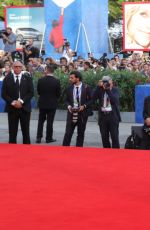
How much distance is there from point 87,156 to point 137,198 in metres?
3.62

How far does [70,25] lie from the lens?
29203mm

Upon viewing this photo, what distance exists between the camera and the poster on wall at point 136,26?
27453mm

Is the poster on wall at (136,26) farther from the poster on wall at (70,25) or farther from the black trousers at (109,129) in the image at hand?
the black trousers at (109,129)

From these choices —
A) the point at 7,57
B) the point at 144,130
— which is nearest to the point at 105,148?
the point at 144,130

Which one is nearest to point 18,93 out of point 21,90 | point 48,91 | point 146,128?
point 21,90

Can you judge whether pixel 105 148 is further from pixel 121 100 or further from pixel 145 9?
pixel 145 9

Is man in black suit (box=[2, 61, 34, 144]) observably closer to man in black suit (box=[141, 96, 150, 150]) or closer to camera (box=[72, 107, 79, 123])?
camera (box=[72, 107, 79, 123])

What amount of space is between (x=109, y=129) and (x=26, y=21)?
1927 centimetres

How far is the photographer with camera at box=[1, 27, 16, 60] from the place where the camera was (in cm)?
2569

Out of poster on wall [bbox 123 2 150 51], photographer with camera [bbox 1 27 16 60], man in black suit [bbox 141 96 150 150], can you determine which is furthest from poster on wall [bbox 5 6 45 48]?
man in black suit [bbox 141 96 150 150]

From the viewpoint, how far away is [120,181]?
32.2 ft

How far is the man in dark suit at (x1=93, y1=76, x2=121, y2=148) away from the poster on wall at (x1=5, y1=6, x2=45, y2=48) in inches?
714

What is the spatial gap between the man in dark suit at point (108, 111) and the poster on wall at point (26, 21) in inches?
714

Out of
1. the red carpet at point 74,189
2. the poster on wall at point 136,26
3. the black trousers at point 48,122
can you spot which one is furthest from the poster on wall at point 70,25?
the red carpet at point 74,189
